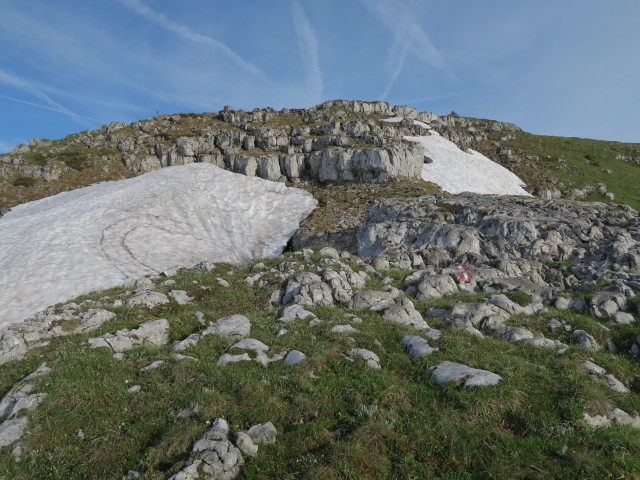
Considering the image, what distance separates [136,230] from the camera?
36719 mm

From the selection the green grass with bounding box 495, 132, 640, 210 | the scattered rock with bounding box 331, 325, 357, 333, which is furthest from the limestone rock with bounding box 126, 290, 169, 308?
the green grass with bounding box 495, 132, 640, 210

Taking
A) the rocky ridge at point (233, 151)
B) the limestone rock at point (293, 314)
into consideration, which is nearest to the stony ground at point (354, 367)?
the limestone rock at point (293, 314)

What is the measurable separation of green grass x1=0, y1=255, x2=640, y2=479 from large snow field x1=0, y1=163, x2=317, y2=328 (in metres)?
14.4

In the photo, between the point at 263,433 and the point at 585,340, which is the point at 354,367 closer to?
the point at 263,433

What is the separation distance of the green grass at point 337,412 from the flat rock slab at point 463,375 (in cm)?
32

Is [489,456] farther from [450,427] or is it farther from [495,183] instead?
[495,183]

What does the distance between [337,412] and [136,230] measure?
112 ft

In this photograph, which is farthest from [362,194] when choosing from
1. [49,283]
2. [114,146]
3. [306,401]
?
[114,146]

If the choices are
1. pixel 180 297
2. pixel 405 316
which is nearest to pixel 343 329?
pixel 405 316

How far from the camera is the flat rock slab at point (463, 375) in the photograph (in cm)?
1065

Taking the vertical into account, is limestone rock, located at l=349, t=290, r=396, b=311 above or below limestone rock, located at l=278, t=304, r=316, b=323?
above

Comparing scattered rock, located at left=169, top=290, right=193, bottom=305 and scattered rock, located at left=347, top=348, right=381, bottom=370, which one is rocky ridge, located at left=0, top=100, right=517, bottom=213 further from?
scattered rock, located at left=347, top=348, right=381, bottom=370

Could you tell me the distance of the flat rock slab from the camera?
10.6 meters

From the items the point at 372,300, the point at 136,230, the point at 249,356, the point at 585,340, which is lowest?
the point at 249,356
